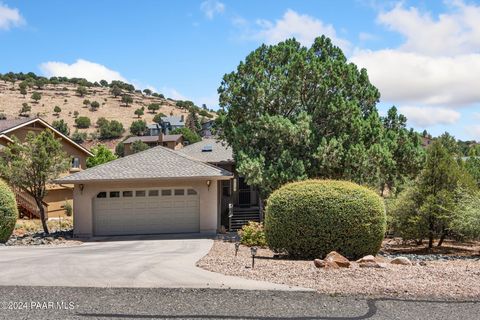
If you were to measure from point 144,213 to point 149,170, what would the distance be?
6.14ft

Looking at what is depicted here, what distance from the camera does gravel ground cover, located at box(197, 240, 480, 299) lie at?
805 cm

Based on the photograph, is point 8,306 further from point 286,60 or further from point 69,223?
point 69,223

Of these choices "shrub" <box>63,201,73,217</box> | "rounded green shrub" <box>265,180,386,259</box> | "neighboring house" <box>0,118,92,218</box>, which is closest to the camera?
"rounded green shrub" <box>265,180,386,259</box>

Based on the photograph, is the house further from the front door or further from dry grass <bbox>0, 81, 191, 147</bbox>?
dry grass <bbox>0, 81, 191, 147</bbox>

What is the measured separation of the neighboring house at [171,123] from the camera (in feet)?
279

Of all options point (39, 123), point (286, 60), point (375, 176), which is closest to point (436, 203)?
point (375, 176)

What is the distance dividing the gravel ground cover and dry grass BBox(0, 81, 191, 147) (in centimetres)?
7238

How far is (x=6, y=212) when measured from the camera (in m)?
17.7

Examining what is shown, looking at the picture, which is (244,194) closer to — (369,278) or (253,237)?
(253,237)

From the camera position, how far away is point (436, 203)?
1742 centimetres

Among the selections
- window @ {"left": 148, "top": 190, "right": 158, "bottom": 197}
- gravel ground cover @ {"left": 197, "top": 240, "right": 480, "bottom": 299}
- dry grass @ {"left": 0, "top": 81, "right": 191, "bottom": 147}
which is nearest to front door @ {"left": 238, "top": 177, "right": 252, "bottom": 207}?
window @ {"left": 148, "top": 190, "right": 158, "bottom": 197}

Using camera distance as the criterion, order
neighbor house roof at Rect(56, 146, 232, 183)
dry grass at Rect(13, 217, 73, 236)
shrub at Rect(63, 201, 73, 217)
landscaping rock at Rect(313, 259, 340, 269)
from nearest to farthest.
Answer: landscaping rock at Rect(313, 259, 340, 269), neighbor house roof at Rect(56, 146, 232, 183), dry grass at Rect(13, 217, 73, 236), shrub at Rect(63, 201, 73, 217)

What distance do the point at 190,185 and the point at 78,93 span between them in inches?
3700

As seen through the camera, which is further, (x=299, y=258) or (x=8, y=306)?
(x=299, y=258)
